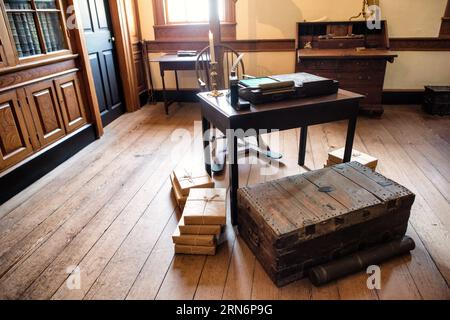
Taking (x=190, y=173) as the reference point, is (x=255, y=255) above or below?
below

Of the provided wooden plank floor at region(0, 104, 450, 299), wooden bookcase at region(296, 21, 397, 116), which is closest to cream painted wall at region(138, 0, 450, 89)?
wooden bookcase at region(296, 21, 397, 116)

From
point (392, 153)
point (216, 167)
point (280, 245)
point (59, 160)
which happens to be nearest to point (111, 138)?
point (59, 160)

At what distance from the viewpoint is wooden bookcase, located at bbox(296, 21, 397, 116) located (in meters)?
3.39

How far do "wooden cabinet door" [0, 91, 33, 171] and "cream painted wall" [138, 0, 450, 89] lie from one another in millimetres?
2398

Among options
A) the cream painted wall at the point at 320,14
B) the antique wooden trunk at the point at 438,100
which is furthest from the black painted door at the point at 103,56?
the antique wooden trunk at the point at 438,100

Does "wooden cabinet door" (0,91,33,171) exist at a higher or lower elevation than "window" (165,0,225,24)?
lower

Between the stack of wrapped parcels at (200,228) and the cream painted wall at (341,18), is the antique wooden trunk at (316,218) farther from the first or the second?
the cream painted wall at (341,18)

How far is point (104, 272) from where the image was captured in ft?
5.15

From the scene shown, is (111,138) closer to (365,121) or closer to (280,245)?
(280,245)

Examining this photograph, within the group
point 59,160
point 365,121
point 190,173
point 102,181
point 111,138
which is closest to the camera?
point 190,173

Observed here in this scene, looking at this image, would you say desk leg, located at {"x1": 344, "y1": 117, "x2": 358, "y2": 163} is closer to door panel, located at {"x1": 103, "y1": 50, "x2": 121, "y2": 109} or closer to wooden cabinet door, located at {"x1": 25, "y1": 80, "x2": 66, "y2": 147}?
wooden cabinet door, located at {"x1": 25, "y1": 80, "x2": 66, "y2": 147}
